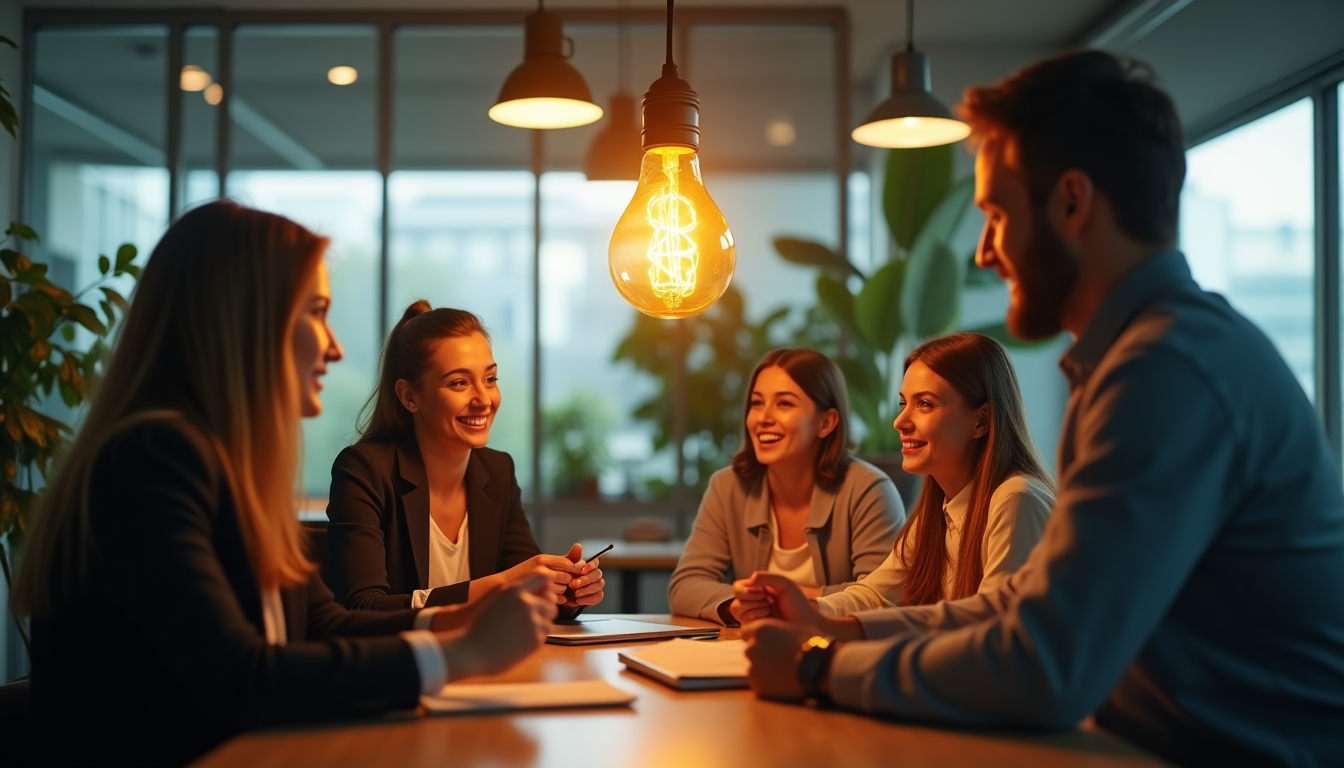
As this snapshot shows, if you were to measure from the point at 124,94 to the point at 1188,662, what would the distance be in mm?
6171

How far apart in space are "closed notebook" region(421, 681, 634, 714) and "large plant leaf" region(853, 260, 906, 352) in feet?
12.2

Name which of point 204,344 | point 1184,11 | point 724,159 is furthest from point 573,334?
point 204,344

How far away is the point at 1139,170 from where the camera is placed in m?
1.47

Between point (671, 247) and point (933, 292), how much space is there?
3.14 m

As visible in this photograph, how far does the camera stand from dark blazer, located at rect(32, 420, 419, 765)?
134cm

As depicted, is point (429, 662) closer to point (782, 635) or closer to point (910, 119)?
point (782, 635)

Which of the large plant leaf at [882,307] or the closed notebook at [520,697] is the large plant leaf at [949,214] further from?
the closed notebook at [520,697]

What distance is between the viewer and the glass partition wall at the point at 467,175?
19.9 feet

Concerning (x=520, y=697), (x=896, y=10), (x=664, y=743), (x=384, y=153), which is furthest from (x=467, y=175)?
(x=664, y=743)

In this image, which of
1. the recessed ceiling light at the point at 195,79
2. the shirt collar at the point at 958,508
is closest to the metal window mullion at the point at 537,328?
the recessed ceiling light at the point at 195,79

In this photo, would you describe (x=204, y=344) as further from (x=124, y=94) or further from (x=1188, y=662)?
(x=124, y=94)

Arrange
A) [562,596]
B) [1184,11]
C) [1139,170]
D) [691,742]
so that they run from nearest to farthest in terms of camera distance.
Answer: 1. [691,742]
2. [1139,170]
3. [562,596]
4. [1184,11]

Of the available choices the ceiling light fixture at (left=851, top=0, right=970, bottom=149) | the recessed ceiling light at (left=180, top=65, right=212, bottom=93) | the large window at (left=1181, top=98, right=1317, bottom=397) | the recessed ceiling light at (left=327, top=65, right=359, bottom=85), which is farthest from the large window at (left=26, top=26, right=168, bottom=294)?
the large window at (left=1181, top=98, right=1317, bottom=397)

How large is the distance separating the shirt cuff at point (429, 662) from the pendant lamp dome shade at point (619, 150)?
114 inches
